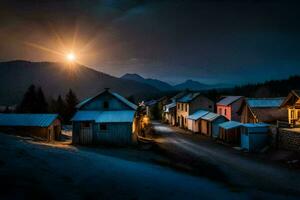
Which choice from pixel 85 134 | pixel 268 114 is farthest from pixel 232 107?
pixel 85 134

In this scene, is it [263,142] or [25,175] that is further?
[263,142]

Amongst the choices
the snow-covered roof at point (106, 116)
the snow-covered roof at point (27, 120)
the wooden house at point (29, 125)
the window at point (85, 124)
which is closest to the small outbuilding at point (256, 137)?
the snow-covered roof at point (106, 116)

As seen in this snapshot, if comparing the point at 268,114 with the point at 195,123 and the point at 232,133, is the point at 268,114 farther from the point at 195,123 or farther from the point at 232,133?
the point at 195,123

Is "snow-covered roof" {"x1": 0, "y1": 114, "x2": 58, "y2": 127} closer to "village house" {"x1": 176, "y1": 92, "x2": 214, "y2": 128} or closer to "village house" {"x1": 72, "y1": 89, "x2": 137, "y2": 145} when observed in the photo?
"village house" {"x1": 72, "y1": 89, "x2": 137, "y2": 145}

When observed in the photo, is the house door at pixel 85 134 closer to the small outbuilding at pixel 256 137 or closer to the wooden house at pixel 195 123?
the small outbuilding at pixel 256 137

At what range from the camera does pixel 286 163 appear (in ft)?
74.3

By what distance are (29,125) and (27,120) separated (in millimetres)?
1294

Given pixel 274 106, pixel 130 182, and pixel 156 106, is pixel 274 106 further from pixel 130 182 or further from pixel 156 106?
pixel 156 106

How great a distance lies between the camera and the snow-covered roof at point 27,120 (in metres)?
33.6

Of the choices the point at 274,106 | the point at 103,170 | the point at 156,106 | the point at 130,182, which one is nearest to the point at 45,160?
the point at 103,170

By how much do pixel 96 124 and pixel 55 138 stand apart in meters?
9.03

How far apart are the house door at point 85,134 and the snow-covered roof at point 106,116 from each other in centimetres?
98

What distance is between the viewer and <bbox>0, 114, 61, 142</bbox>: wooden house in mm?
33188

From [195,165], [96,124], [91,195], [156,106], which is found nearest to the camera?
[91,195]
